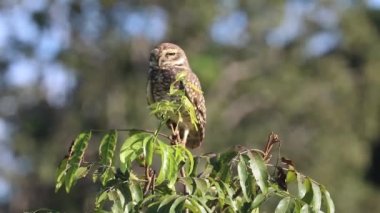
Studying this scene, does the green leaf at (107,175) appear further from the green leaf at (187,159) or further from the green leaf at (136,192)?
the green leaf at (187,159)

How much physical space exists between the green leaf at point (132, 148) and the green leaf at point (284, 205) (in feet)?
1.44

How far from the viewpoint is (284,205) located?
3561 mm

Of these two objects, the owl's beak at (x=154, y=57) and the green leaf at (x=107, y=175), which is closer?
the green leaf at (x=107, y=175)

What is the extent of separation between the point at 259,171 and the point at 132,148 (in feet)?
1.27

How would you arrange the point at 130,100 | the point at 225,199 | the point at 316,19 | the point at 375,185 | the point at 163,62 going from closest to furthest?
1. the point at 225,199
2. the point at 163,62
3. the point at 130,100
4. the point at 316,19
5. the point at 375,185

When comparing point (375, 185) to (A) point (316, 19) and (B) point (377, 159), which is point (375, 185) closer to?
(B) point (377, 159)

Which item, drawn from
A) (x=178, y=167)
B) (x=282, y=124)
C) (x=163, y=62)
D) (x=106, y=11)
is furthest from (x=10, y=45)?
(x=178, y=167)

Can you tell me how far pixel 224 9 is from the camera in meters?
24.5

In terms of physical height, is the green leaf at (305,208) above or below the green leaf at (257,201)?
below

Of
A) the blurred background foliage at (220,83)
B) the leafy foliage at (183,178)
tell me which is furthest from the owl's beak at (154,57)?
the blurred background foliage at (220,83)

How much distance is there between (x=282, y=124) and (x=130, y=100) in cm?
339

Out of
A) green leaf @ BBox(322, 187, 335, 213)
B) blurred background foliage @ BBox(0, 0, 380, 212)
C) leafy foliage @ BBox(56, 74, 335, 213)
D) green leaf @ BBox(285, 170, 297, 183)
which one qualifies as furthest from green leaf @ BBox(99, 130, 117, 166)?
blurred background foliage @ BBox(0, 0, 380, 212)

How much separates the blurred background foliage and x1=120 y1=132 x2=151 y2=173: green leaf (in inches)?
761

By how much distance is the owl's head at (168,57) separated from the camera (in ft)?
21.3
